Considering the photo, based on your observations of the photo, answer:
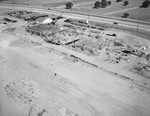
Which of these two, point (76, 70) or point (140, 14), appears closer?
point (76, 70)

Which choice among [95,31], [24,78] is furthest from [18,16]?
[24,78]

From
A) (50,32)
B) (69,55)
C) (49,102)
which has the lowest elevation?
(49,102)

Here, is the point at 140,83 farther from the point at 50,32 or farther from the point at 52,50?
the point at 50,32

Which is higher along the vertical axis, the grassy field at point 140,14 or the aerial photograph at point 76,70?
the grassy field at point 140,14

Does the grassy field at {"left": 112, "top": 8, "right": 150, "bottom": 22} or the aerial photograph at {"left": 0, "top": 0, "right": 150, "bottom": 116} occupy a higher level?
the grassy field at {"left": 112, "top": 8, "right": 150, "bottom": 22}

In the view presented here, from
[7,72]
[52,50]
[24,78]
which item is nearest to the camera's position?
[24,78]

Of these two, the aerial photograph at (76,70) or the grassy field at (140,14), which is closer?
the aerial photograph at (76,70)

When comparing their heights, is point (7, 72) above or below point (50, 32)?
below

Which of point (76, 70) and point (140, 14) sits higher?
point (140, 14)
